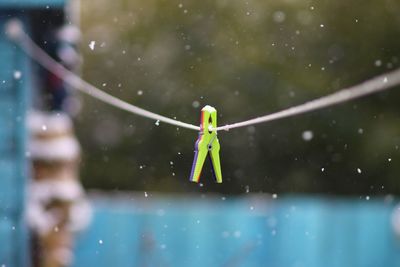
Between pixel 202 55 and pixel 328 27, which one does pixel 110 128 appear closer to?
pixel 202 55

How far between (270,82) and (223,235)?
10.3ft

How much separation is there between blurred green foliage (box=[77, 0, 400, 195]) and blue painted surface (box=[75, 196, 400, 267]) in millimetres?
2476

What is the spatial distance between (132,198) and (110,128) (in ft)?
A: 6.53

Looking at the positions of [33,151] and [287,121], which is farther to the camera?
[287,121]

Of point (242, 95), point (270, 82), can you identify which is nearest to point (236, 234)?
point (242, 95)

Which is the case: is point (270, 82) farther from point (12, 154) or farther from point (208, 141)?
point (208, 141)

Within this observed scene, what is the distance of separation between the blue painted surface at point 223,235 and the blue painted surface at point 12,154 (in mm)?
2139

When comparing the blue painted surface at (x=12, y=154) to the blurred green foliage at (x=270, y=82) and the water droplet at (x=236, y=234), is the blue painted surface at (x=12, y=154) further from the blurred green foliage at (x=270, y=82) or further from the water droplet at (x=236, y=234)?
the blurred green foliage at (x=270, y=82)

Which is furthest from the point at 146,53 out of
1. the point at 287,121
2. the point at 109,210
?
the point at 109,210

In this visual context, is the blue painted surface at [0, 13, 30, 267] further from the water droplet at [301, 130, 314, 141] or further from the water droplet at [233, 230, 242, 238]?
the water droplet at [301, 130, 314, 141]

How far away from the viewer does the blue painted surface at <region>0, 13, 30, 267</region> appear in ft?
12.6

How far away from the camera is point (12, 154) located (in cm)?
388

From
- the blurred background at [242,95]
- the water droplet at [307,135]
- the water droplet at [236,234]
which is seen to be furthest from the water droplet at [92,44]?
the water droplet at [236,234]

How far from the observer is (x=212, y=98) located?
28.8ft
